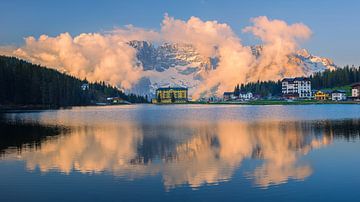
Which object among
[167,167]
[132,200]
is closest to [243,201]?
[132,200]

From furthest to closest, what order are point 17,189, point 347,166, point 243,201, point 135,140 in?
point 135,140 < point 347,166 < point 17,189 < point 243,201

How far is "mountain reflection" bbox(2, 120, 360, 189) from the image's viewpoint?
25.5 meters

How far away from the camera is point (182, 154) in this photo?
110 feet

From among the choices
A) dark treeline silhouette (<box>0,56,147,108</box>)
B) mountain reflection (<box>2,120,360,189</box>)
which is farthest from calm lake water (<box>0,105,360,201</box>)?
dark treeline silhouette (<box>0,56,147,108</box>)

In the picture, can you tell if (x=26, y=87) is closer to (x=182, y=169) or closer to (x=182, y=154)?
(x=182, y=154)

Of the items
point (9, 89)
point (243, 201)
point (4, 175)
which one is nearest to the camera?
point (243, 201)

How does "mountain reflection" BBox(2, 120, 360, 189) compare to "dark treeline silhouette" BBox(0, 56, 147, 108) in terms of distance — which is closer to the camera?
"mountain reflection" BBox(2, 120, 360, 189)

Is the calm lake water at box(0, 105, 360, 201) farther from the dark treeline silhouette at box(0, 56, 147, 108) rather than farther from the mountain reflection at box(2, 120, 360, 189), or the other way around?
the dark treeline silhouette at box(0, 56, 147, 108)

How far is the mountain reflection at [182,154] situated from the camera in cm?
2555

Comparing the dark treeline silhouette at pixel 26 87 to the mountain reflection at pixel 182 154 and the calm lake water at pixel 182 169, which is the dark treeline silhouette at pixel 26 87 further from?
the calm lake water at pixel 182 169

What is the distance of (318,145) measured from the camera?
38.1 metres

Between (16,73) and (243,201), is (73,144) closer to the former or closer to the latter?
(243,201)

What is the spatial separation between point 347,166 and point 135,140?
22.4 meters

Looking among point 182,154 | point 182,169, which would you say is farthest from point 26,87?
point 182,169
